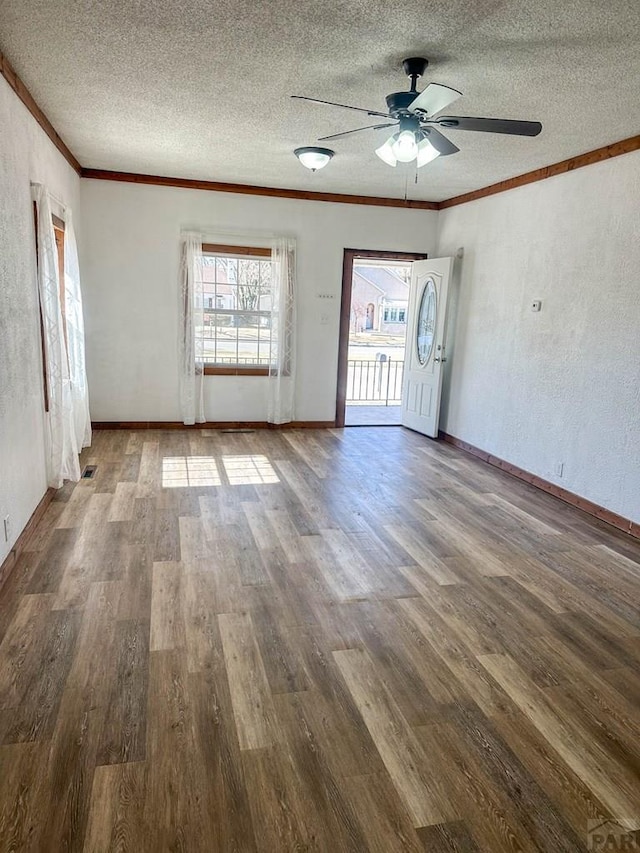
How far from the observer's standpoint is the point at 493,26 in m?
2.44

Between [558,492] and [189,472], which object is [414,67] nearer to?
[558,492]

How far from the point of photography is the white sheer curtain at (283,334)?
6285 mm

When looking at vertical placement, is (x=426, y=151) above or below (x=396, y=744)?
above

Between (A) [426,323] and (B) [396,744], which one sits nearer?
(B) [396,744]

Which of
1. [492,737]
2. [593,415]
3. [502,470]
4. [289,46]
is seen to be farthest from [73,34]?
[502,470]

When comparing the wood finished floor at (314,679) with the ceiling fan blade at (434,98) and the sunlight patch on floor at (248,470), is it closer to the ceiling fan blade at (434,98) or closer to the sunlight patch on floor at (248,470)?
the sunlight patch on floor at (248,470)

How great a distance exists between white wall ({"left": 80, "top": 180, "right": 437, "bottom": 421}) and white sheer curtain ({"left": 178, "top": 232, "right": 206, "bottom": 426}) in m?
0.09

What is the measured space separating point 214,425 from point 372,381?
4.18 metres

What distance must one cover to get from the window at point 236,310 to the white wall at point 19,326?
2375 mm

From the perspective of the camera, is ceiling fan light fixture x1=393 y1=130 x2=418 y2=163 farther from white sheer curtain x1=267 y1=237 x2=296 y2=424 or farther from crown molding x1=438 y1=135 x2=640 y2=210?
white sheer curtain x1=267 y1=237 x2=296 y2=424

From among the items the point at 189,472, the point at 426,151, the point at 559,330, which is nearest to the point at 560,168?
the point at 559,330

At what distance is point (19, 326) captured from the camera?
3.27 meters

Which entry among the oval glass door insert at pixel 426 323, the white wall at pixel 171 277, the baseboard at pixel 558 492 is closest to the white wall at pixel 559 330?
the baseboard at pixel 558 492

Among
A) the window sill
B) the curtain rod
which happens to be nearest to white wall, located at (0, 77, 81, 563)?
the curtain rod
